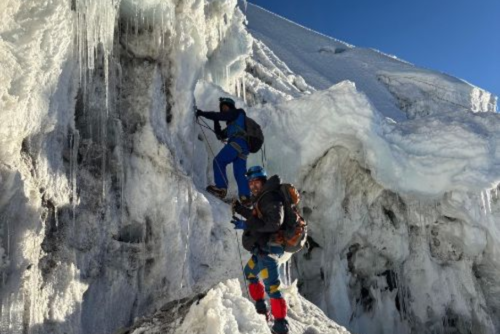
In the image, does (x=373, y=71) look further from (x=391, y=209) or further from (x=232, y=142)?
(x=232, y=142)

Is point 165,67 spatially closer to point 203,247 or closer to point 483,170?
point 203,247

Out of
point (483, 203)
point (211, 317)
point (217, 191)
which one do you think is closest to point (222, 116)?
point (217, 191)

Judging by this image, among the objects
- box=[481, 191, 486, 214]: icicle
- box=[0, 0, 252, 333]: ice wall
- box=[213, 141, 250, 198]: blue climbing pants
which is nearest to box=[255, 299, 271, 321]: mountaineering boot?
box=[0, 0, 252, 333]: ice wall

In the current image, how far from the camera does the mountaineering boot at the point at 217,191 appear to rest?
28.1ft

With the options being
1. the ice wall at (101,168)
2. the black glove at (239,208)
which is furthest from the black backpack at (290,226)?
the ice wall at (101,168)

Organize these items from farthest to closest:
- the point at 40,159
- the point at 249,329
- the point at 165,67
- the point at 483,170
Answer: the point at 483,170 → the point at 165,67 → the point at 40,159 → the point at 249,329

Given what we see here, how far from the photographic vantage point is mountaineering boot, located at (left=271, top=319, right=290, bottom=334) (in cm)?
581

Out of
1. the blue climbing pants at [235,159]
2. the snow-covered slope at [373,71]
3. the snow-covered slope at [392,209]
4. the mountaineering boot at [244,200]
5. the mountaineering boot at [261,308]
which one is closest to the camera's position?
the mountaineering boot at [261,308]

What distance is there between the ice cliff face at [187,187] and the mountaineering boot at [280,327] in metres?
0.60

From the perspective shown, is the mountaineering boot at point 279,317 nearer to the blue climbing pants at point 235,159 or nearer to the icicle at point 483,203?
the blue climbing pants at point 235,159

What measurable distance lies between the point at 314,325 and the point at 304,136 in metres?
4.50

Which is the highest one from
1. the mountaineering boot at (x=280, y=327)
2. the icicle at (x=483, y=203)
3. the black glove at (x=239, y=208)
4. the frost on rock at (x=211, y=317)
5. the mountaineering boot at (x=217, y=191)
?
the icicle at (x=483, y=203)

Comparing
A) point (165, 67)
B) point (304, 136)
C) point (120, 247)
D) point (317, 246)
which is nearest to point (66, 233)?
point (120, 247)

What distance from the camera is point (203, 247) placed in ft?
25.6
